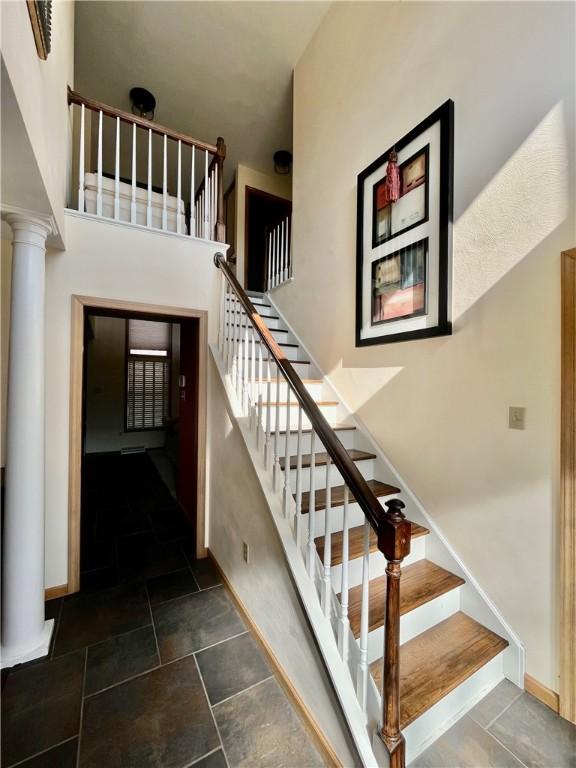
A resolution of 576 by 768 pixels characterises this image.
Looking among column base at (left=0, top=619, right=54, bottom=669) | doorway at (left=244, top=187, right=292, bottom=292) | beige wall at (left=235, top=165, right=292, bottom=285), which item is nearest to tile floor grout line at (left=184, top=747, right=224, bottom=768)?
column base at (left=0, top=619, right=54, bottom=669)

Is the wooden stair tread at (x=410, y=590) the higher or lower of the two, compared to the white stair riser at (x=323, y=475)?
lower

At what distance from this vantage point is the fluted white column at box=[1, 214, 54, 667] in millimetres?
1707

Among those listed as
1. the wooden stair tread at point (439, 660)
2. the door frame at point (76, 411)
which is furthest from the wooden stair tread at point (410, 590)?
the door frame at point (76, 411)

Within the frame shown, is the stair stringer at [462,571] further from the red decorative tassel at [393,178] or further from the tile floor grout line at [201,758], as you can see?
the red decorative tassel at [393,178]

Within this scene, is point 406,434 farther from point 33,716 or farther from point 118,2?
point 118,2

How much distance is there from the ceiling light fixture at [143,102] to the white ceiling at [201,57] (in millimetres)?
60

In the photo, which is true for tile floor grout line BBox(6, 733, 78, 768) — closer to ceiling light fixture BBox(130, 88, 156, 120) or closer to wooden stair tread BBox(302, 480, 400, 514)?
wooden stair tread BBox(302, 480, 400, 514)

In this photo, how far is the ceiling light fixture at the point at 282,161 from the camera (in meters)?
4.50

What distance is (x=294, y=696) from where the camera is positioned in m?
1.46

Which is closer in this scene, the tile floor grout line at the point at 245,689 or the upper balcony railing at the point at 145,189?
the tile floor grout line at the point at 245,689

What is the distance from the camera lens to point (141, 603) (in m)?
2.12

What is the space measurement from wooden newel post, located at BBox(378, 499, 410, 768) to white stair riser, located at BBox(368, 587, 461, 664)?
0.35 metres

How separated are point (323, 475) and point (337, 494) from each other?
0.56ft

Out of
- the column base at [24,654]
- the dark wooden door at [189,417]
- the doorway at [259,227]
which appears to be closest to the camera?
the column base at [24,654]
